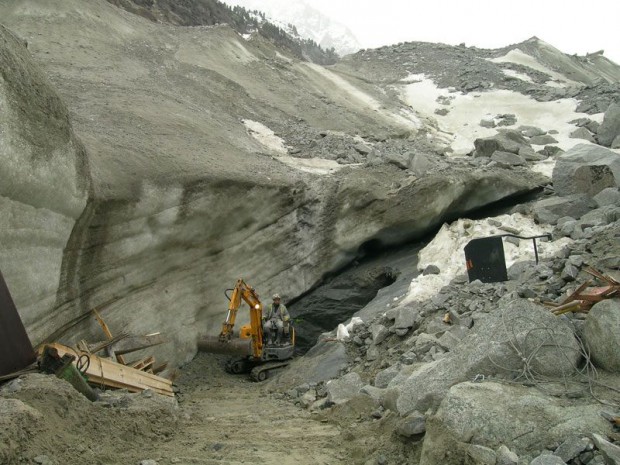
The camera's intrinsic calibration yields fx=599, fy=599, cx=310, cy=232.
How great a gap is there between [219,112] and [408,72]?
49.7ft

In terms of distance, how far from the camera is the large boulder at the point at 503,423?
13.4ft

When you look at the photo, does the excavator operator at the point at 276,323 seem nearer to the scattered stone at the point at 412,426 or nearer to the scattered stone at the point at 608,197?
the scattered stone at the point at 412,426

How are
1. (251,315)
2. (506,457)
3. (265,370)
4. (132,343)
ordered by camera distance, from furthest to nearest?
(265,370)
(251,315)
(132,343)
(506,457)

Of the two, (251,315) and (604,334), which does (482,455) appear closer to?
(604,334)

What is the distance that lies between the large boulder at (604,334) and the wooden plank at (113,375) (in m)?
5.42

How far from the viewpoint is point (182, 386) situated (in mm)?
10492

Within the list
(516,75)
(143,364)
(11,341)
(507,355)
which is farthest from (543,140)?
(11,341)

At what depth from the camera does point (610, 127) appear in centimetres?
1705

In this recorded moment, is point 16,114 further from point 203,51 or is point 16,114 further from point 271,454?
point 203,51

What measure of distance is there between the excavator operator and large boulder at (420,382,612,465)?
281 inches

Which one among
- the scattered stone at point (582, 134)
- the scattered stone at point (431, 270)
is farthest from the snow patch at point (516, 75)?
the scattered stone at point (431, 270)

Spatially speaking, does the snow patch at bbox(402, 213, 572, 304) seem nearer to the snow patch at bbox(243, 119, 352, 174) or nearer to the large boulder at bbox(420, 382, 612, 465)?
the snow patch at bbox(243, 119, 352, 174)

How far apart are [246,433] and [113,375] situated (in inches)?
81.7

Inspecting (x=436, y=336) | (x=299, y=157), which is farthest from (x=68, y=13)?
(x=436, y=336)
